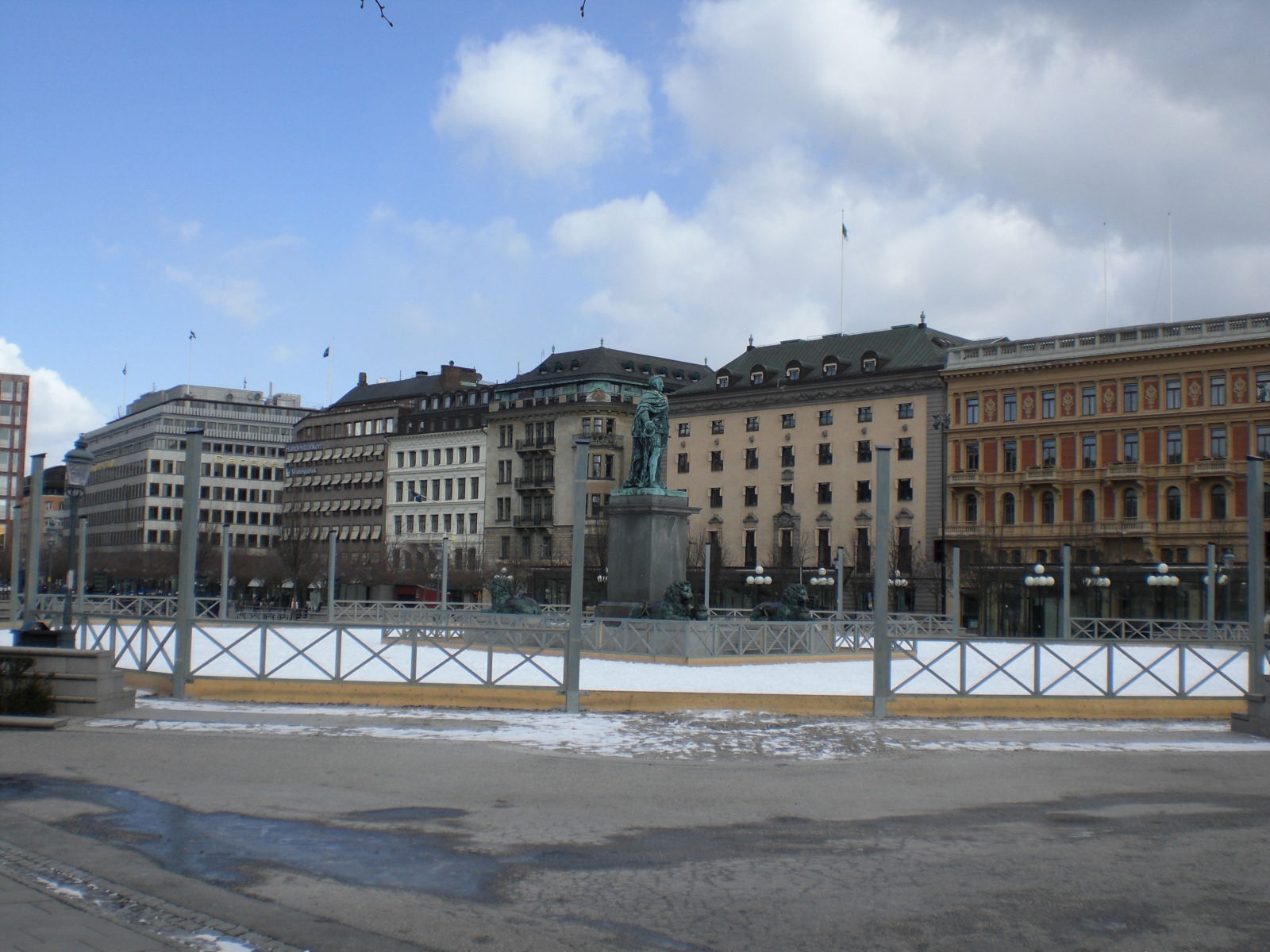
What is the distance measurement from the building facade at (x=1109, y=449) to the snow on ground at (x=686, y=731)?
43333 mm

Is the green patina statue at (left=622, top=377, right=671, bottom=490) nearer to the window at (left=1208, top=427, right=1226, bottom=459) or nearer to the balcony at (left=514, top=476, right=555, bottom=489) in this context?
the window at (left=1208, top=427, right=1226, bottom=459)

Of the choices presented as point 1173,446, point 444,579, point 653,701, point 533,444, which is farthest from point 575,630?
point 533,444

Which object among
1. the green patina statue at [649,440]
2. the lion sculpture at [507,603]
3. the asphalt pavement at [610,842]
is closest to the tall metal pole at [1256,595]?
the asphalt pavement at [610,842]

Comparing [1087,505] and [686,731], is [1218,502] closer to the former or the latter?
[1087,505]

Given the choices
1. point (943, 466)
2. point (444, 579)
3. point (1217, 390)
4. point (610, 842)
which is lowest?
point (610, 842)

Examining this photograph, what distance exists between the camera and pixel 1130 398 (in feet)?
230

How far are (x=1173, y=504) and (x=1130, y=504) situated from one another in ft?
7.68

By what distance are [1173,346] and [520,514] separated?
51.5 metres

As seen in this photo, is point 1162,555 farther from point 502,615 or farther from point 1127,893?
point 1127,893

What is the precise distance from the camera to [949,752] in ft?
51.4

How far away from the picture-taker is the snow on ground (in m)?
15.7

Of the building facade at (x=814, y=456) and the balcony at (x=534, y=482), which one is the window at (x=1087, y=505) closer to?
the building facade at (x=814, y=456)

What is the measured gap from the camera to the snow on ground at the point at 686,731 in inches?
618

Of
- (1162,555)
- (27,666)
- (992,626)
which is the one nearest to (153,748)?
(27,666)
